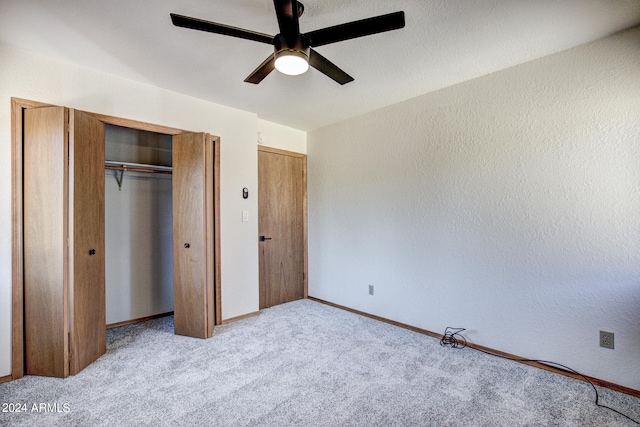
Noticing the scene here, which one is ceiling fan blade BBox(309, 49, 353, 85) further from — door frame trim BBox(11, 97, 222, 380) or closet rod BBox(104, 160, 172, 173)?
closet rod BBox(104, 160, 172, 173)

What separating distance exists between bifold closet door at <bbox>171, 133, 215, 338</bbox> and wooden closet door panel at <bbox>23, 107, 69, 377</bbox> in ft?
2.95

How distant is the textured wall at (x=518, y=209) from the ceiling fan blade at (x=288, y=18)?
1.95 metres

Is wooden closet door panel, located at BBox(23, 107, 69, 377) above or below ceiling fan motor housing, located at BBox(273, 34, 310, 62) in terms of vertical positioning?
below

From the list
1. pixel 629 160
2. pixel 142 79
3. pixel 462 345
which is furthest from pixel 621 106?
pixel 142 79

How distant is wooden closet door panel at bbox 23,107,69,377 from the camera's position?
7.27 ft

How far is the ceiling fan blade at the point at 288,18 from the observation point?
1.34 m

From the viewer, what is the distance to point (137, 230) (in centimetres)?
343

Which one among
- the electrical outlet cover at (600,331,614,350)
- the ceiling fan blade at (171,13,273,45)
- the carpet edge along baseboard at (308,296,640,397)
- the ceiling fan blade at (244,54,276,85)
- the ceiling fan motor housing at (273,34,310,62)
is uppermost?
the ceiling fan blade at (171,13,273,45)

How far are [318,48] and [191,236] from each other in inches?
81.7

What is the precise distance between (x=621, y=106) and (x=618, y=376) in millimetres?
1871

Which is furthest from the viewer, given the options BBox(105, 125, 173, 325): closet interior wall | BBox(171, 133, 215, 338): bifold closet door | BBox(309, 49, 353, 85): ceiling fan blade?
BBox(105, 125, 173, 325): closet interior wall

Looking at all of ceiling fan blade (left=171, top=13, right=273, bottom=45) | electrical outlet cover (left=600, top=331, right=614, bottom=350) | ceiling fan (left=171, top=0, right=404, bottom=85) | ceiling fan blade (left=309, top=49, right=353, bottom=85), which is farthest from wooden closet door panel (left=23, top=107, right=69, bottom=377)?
electrical outlet cover (left=600, top=331, right=614, bottom=350)

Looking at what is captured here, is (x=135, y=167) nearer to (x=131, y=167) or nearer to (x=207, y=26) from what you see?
(x=131, y=167)

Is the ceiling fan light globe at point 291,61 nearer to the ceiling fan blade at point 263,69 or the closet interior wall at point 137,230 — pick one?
the ceiling fan blade at point 263,69
